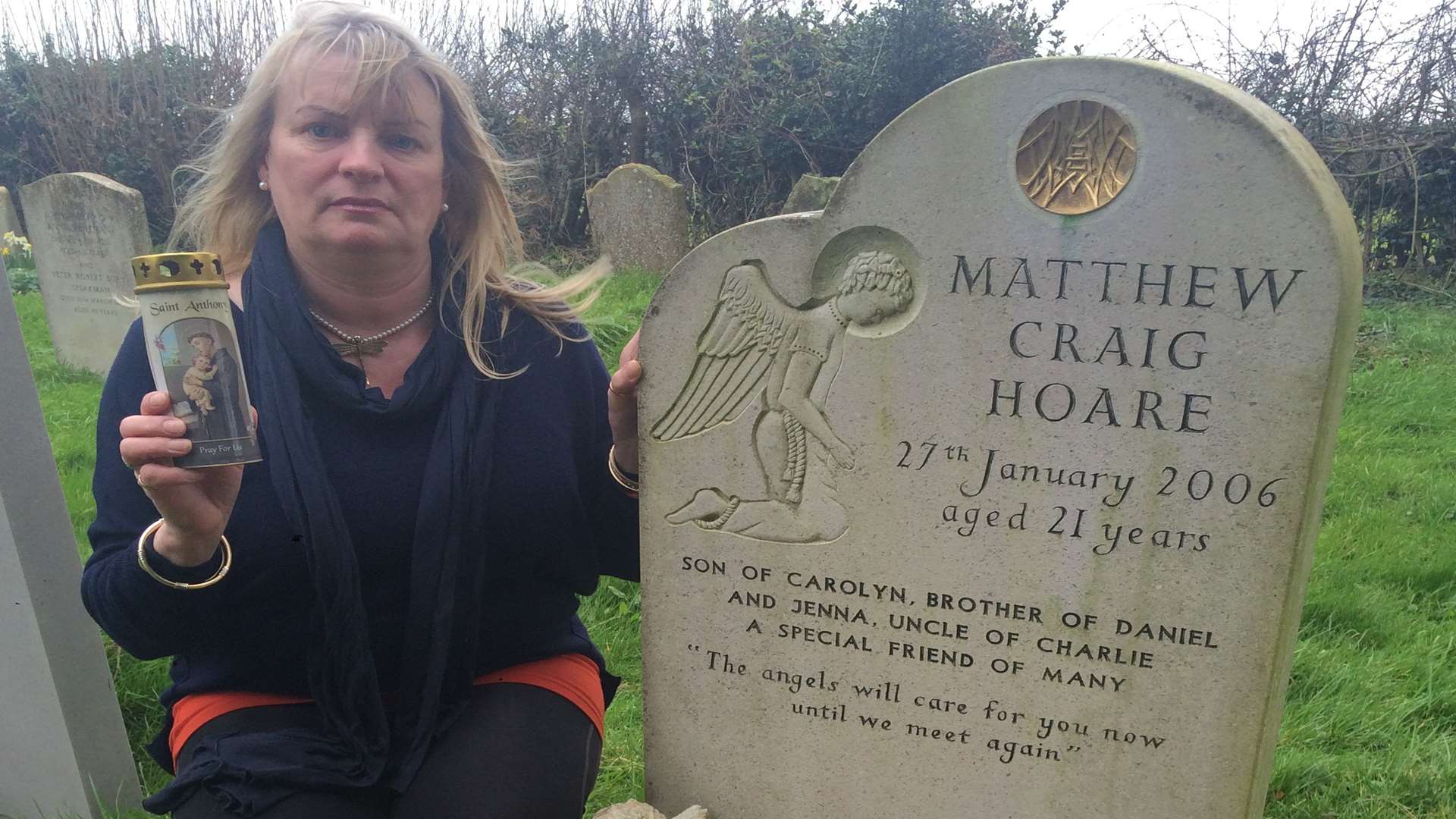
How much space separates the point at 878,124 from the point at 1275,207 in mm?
9247

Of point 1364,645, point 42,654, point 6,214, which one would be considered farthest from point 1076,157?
point 6,214

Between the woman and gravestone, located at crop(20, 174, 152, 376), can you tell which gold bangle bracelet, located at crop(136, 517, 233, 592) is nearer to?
the woman

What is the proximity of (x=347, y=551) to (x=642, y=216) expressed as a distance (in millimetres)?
7258

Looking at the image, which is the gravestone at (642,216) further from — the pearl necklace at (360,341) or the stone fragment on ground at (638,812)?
the stone fragment on ground at (638,812)

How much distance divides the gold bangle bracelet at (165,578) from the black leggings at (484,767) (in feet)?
1.18

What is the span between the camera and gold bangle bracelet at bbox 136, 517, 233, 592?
1.74 metres

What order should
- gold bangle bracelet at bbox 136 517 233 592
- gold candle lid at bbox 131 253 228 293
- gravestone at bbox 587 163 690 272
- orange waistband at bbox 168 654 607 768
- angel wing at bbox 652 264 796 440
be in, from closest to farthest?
gold candle lid at bbox 131 253 228 293 < gold bangle bracelet at bbox 136 517 233 592 < angel wing at bbox 652 264 796 440 < orange waistband at bbox 168 654 607 768 < gravestone at bbox 587 163 690 272

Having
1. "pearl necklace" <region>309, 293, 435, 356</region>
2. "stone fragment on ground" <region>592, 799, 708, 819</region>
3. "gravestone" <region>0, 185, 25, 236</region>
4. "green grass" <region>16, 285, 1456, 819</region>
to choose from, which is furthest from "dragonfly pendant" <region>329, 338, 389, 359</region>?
"gravestone" <region>0, 185, 25, 236</region>

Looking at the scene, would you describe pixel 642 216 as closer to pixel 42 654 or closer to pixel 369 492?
pixel 42 654

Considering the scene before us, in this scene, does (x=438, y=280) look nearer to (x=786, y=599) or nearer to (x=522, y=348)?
(x=522, y=348)

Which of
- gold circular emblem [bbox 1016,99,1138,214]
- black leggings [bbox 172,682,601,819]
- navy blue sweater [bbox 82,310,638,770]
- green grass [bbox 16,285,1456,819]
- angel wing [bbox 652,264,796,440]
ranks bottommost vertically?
green grass [bbox 16,285,1456,819]

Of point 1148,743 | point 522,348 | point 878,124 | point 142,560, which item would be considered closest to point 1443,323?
point 878,124

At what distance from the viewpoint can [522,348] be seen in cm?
214

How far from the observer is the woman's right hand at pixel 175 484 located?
1508 millimetres
